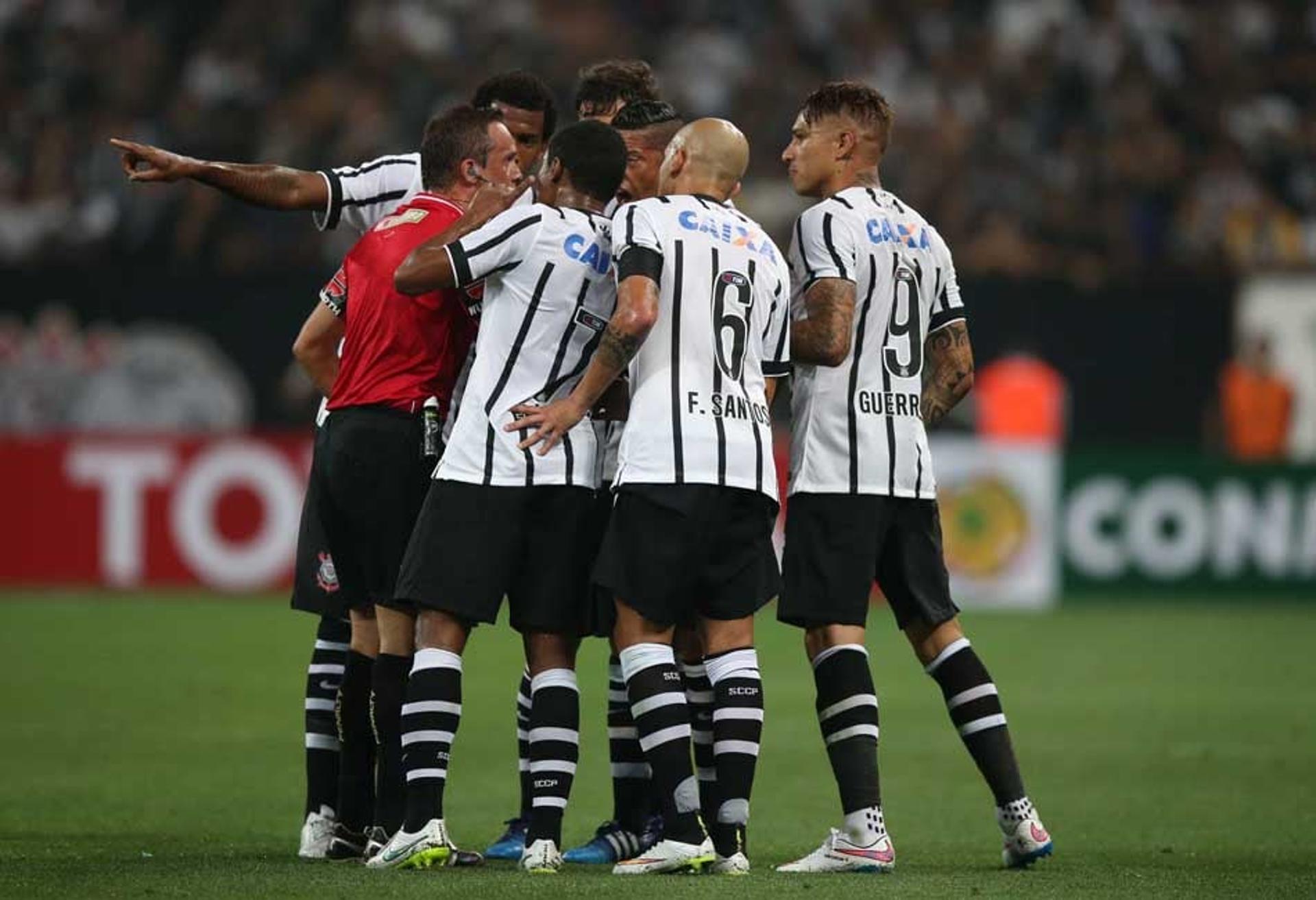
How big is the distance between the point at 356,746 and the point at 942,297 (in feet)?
7.99

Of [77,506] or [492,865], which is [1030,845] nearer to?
[492,865]

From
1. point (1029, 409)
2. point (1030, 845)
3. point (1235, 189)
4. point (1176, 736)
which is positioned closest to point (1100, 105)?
point (1235, 189)

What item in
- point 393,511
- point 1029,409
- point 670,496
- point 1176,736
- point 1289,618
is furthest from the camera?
point 1029,409

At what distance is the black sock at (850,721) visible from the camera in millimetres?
6820

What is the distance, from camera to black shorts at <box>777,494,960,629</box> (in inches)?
273

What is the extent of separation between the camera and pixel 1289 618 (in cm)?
1708

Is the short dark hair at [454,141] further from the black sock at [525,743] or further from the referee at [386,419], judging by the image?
the black sock at [525,743]

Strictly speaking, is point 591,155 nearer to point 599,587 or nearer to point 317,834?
point 599,587

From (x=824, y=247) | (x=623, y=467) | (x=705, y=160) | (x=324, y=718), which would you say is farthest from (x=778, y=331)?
(x=324, y=718)

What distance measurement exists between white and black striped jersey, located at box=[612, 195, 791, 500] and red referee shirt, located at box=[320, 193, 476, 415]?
740mm

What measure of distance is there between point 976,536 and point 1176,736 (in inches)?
271

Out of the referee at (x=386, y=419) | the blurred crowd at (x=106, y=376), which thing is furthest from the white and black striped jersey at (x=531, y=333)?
the blurred crowd at (x=106, y=376)

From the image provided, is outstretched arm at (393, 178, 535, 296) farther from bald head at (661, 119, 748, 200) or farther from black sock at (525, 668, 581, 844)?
black sock at (525, 668, 581, 844)

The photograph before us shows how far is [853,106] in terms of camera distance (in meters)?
7.09
